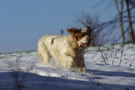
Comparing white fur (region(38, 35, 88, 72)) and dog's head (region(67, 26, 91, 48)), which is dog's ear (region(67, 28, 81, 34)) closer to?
dog's head (region(67, 26, 91, 48))

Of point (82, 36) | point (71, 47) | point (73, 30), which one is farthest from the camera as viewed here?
point (71, 47)

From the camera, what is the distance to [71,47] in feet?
19.8

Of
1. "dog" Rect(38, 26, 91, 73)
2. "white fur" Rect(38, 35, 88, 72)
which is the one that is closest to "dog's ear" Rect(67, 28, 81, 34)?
"dog" Rect(38, 26, 91, 73)

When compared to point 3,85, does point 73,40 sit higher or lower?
higher

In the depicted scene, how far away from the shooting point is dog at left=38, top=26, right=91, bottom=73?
5762mm

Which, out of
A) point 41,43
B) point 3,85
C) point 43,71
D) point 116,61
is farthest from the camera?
point 116,61

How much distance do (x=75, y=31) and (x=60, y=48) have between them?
729mm

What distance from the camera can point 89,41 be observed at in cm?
565

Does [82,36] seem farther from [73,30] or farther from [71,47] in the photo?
[71,47]

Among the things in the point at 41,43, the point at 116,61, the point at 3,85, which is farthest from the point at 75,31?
the point at 116,61

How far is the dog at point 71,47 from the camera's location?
576cm

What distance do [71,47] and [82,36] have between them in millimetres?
418

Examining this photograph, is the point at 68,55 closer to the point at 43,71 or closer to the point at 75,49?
the point at 75,49

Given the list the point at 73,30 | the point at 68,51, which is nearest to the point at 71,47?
the point at 68,51
